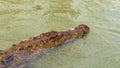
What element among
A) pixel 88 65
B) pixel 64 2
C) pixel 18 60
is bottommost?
pixel 88 65

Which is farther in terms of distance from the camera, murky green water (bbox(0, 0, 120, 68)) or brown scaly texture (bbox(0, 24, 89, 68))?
murky green water (bbox(0, 0, 120, 68))

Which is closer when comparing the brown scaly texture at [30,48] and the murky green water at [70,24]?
the brown scaly texture at [30,48]

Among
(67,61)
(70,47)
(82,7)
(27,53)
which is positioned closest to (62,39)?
(70,47)

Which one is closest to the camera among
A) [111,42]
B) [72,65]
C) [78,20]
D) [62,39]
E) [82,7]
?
[72,65]

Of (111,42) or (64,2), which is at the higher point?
(64,2)

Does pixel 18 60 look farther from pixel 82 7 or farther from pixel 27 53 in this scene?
pixel 82 7

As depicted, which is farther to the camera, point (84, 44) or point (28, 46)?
point (84, 44)
